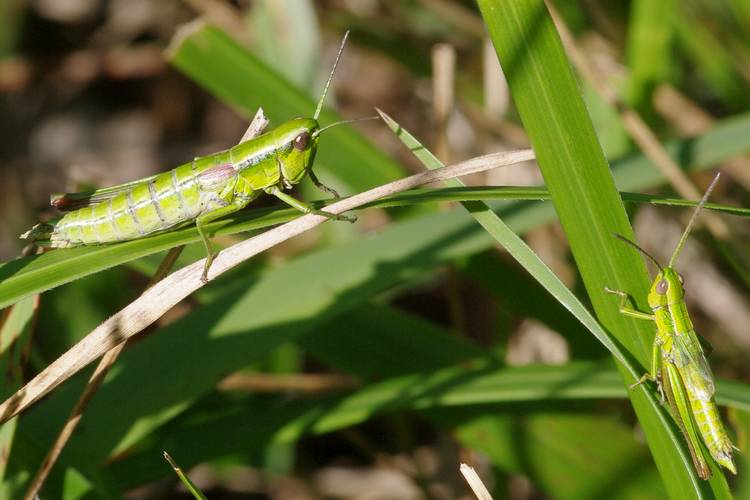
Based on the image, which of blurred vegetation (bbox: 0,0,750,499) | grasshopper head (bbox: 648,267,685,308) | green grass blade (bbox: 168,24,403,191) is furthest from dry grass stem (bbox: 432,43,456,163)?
grasshopper head (bbox: 648,267,685,308)

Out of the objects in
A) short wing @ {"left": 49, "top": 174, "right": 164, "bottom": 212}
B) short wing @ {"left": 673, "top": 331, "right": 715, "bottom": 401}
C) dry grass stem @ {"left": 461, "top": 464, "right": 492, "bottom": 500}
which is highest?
short wing @ {"left": 49, "top": 174, "right": 164, "bottom": 212}

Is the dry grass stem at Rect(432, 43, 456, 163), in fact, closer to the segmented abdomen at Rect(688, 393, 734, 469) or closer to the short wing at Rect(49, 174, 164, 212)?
the short wing at Rect(49, 174, 164, 212)

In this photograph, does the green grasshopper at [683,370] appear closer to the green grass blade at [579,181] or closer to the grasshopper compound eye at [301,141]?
the green grass blade at [579,181]

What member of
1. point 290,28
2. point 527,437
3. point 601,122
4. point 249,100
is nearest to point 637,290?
point 527,437

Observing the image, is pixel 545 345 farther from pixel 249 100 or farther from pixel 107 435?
pixel 107 435

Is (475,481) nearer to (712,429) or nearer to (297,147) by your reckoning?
(712,429)

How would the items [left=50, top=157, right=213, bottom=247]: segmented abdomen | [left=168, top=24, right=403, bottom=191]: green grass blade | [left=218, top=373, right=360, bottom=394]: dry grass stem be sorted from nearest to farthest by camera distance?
[left=50, top=157, right=213, bottom=247]: segmented abdomen
[left=168, top=24, right=403, bottom=191]: green grass blade
[left=218, top=373, right=360, bottom=394]: dry grass stem

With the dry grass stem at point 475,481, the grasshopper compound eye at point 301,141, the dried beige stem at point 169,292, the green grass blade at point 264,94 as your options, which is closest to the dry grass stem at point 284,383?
the green grass blade at point 264,94
